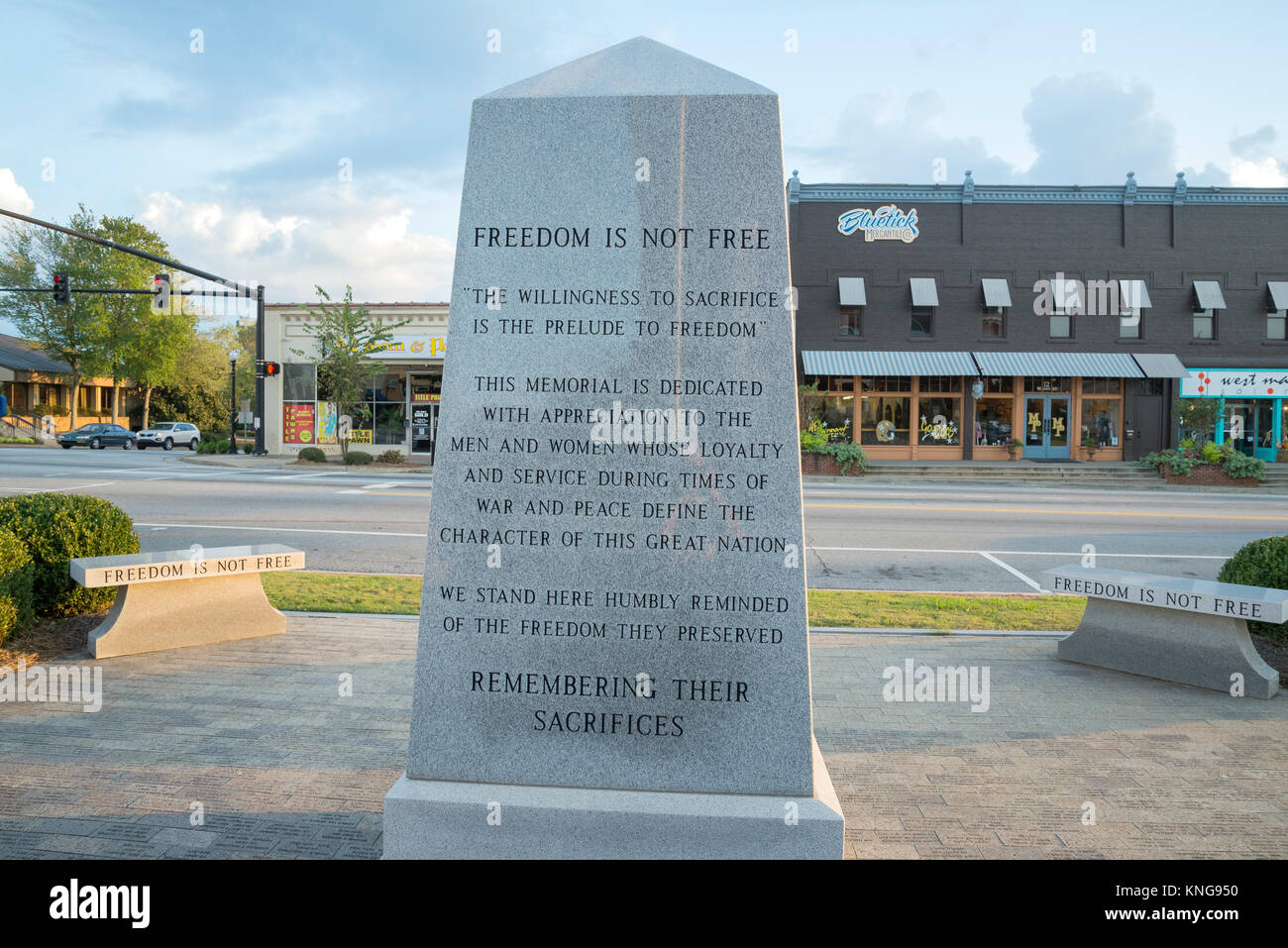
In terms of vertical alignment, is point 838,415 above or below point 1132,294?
below

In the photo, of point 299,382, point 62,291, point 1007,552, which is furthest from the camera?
point 299,382

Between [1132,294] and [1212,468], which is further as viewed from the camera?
[1132,294]

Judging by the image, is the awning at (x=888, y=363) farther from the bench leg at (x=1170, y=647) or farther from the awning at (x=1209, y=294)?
the bench leg at (x=1170, y=647)

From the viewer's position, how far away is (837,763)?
471cm

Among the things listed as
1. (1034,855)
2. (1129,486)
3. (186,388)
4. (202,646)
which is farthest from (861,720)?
(186,388)

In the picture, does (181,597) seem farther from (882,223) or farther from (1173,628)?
(882,223)

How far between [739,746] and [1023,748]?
255 centimetres

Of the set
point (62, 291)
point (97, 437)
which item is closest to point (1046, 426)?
point (62, 291)

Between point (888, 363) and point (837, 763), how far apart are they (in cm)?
3218

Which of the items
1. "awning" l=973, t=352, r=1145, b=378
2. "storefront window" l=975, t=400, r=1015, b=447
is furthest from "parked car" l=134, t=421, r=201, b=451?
"awning" l=973, t=352, r=1145, b=378

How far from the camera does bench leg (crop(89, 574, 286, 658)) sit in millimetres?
6793

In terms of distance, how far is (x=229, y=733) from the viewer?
4961 mm

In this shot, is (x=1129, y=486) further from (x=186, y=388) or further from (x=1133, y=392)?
(x=186, y=388)

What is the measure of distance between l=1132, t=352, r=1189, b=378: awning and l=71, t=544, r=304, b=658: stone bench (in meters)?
36.4
